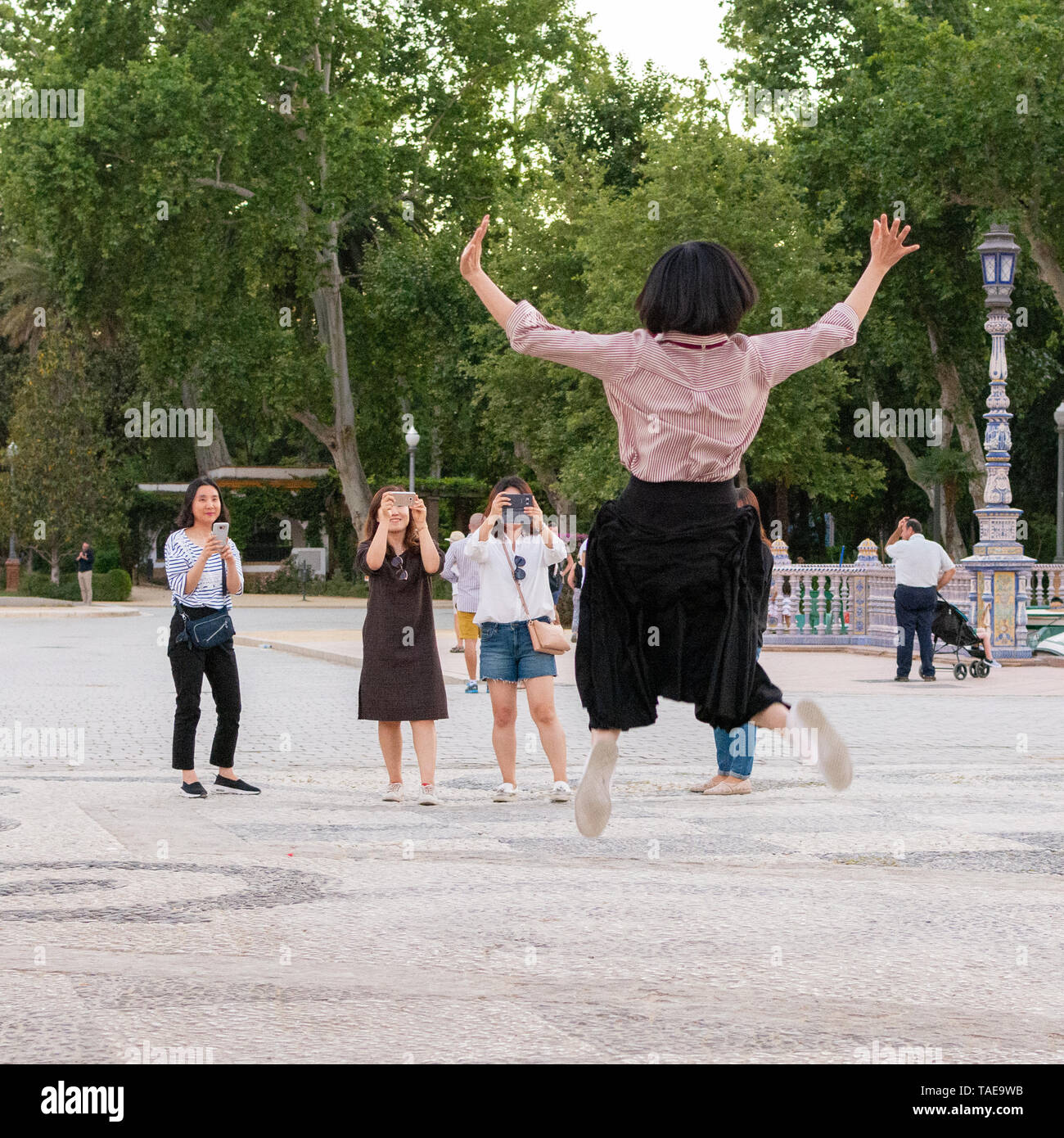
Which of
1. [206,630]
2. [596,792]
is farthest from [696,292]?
[206,630]

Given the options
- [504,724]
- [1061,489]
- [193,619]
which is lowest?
[504,724]

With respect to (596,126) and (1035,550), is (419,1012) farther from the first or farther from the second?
(1035,550)

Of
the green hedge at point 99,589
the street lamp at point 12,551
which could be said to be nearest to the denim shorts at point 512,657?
the green hedge at point 99,589

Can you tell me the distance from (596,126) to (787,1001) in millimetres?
40214

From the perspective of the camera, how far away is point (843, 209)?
41938mm

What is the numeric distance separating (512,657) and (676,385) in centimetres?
531

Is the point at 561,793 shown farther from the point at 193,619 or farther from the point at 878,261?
the point at 878,261

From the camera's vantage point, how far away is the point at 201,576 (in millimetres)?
10422

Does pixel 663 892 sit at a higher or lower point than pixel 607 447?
lower

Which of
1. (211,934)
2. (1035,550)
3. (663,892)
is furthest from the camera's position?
(1035,550)

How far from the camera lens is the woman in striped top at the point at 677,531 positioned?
16.2ft

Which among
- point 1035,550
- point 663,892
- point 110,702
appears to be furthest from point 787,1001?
point 1035,550

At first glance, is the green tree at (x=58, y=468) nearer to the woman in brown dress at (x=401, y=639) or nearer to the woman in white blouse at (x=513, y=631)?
the woman in brown dress at (x=401, y=639)

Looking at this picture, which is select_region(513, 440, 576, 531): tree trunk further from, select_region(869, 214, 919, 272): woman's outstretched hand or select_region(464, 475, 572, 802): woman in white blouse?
Answer: select_region(869, 214, 919, 272): woman's outstretched hand
